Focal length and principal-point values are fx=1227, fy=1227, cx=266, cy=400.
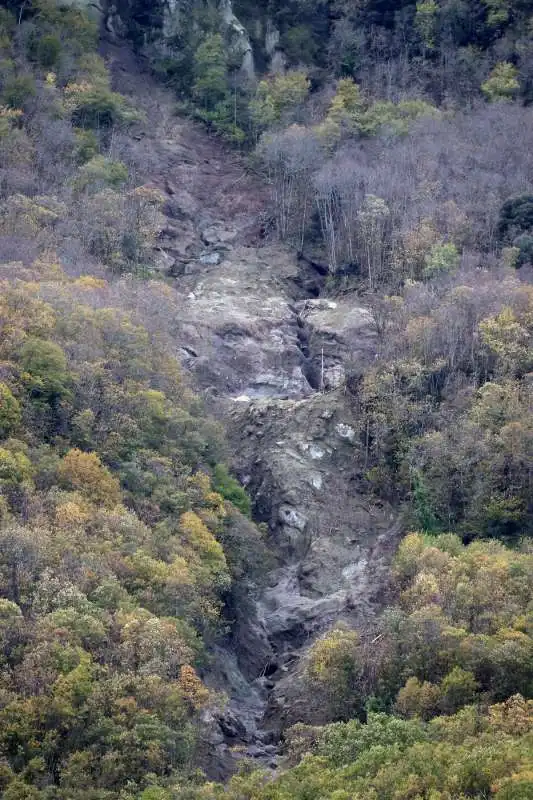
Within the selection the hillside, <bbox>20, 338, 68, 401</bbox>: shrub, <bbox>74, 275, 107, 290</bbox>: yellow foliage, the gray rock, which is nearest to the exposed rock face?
the hillside

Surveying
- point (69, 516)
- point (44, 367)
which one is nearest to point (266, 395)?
point (44, 367)

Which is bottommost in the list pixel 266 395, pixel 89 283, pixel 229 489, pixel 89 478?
pixel 266 395

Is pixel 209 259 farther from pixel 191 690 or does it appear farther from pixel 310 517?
pixel 191 690

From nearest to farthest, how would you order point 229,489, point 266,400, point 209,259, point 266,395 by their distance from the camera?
point 229,489
point 266,400
point 266,395
point 209,259

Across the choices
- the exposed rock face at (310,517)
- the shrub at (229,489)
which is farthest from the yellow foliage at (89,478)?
the exposed rock face at (310,517)

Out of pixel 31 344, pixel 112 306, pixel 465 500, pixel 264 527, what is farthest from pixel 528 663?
pixel 112 306

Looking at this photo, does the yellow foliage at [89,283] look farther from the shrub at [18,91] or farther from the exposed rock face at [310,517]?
the shrub at [18,91]

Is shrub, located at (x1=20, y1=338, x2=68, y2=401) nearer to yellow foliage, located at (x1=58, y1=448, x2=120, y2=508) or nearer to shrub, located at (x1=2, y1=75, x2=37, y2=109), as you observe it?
yellow foliage, located at (x1=58, y1=448, x2=120, y2=508)
